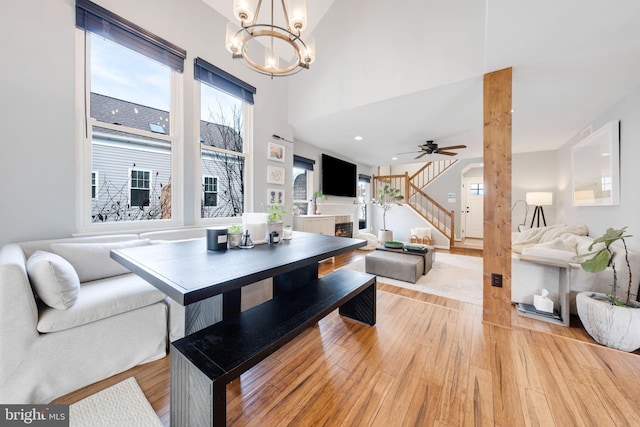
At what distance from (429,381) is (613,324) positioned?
1819 mm

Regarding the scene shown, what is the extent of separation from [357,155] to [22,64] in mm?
5824

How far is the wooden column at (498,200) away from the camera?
2021 mm

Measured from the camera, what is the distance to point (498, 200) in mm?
2037

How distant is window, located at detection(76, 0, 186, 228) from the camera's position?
7.12 feet

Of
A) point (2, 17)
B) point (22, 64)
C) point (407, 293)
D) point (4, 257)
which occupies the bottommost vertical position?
point (407, 293)

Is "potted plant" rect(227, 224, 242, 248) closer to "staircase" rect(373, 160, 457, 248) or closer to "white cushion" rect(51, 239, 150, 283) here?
"white cushion" rect(51, 239, 150, 283)

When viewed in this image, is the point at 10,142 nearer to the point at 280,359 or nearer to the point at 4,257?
the point at 4,257

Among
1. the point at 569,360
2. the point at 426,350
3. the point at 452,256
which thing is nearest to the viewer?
the point at 569,360

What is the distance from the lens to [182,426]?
0.99 meters

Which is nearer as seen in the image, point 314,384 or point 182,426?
point 182,426

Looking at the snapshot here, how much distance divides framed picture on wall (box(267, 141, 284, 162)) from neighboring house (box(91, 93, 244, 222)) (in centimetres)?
95

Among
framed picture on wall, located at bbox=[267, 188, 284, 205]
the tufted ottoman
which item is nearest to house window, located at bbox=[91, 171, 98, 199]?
framed picture on wall, located at bbox=[267, 188, 284, 205]

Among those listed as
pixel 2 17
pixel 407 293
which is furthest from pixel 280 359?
pixel 2 17

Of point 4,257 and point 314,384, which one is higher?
point 4,257
